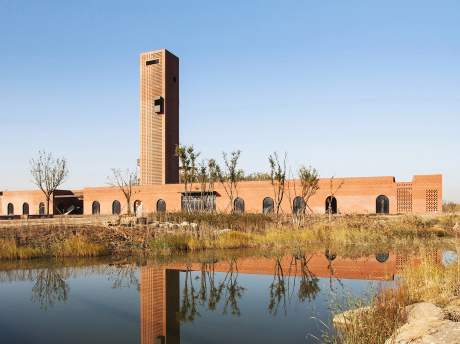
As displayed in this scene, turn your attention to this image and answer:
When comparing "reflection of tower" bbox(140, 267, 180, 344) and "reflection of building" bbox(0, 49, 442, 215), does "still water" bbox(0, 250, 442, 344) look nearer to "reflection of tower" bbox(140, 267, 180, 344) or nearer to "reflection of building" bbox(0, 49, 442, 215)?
"reflection of tower" bbox(140, 267, 180, 344)

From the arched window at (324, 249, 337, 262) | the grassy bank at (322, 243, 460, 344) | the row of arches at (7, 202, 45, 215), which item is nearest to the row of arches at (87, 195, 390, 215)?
the row of arches at (7, 202, 45, 215)

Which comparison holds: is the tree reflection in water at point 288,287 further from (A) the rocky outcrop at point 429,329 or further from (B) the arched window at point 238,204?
(B) the arched window at point 238,204

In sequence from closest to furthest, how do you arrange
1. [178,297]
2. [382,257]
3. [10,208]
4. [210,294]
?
[178,297]
[210,294]
[382,257]
[10,208]

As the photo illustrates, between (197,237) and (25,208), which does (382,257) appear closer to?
(197,237)

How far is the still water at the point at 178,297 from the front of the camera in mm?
5367

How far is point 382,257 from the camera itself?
11.6 metres

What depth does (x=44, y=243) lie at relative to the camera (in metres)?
12.4

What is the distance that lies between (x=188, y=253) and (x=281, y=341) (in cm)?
779

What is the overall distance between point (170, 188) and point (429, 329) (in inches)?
1422

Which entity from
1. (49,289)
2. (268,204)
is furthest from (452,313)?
(268,204)

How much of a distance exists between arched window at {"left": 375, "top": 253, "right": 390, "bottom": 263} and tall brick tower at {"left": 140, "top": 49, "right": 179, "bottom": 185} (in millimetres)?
34030

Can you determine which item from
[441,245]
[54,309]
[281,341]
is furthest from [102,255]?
[441,245]

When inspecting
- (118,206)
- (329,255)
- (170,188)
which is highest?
(170,188)

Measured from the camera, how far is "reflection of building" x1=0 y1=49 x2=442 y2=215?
97.2 ft
